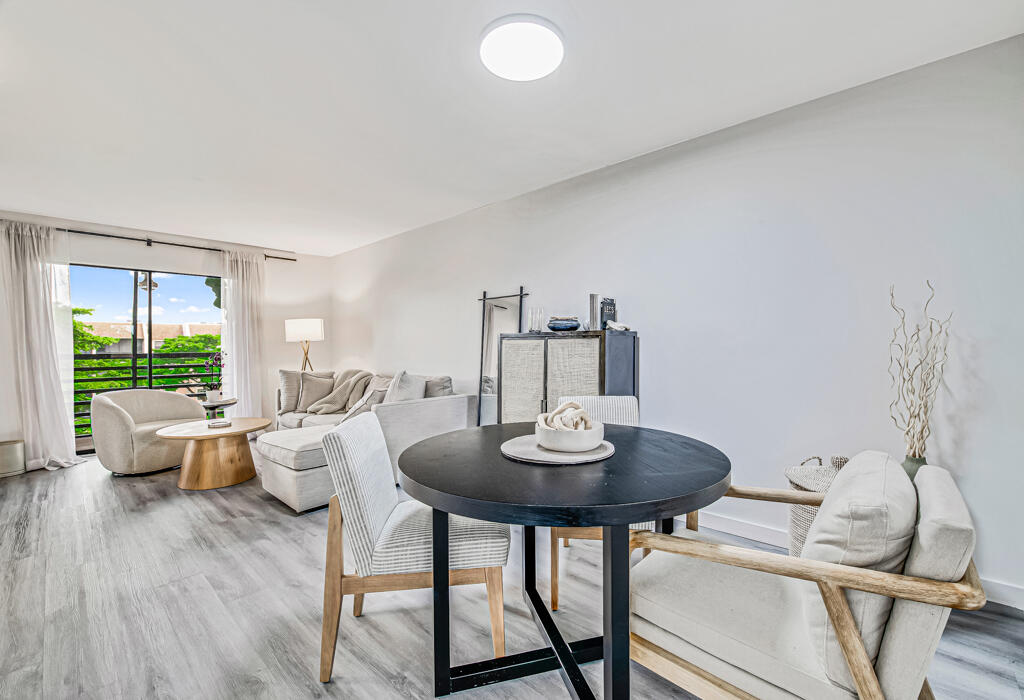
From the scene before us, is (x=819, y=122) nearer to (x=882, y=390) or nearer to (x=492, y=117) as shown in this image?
(x=882, y=390)

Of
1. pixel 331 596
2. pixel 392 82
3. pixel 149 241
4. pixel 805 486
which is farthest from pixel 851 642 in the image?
pixel 149 241

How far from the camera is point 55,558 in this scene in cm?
251

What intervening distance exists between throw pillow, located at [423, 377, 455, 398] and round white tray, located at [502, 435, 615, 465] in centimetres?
283

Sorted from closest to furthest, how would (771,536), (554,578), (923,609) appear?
(923,609) < (554,578) < (771,536)

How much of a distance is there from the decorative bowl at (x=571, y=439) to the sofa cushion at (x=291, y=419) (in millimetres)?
3962

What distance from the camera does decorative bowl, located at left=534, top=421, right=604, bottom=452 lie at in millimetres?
1486

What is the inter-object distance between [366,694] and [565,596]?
934 mm

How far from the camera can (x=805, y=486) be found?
205 centimetres

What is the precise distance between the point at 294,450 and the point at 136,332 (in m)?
3.66

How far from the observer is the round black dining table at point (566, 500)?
108cm

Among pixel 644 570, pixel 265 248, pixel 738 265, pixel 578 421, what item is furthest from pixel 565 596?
Answer: pixel 265 248

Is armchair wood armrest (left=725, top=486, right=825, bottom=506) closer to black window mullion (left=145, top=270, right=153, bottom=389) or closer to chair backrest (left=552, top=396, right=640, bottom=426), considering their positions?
chair backrest (left=552, top=396, right=640, bottom=426)

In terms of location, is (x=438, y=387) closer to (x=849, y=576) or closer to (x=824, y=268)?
(x=824, y=268)

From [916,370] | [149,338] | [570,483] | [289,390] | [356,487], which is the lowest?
[289,390]
